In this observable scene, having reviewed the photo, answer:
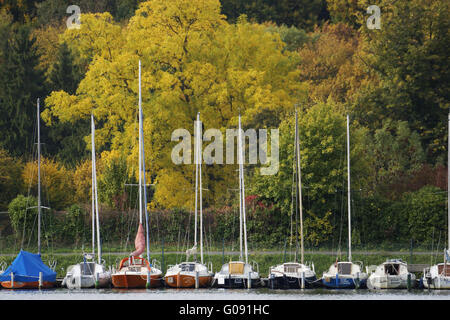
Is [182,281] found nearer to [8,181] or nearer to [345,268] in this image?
[345,268]

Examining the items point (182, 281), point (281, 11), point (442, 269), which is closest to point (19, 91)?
point (281, 11)

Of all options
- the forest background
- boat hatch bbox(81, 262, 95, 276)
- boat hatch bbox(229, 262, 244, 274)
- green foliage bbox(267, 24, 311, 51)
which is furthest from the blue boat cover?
green foliage bbox(267, 24, 311, 51)

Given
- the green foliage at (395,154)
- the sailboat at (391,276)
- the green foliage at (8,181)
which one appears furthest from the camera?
the green foliage at (395,154)

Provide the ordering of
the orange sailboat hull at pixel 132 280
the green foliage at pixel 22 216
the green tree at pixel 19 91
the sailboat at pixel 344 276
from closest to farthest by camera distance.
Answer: the sailboat at pixel 344 276, the orange sailboat hull at pixel 132 280, the green foliage at pixel 22 216, the green tree at pixel 19 91

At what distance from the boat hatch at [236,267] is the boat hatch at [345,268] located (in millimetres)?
5382

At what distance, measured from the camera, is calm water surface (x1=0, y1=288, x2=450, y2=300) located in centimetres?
5722

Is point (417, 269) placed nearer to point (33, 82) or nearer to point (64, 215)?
point (64, 215)

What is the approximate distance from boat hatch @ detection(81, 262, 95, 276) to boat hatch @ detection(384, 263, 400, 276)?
16.2 metres

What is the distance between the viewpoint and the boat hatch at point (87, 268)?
2453 inches

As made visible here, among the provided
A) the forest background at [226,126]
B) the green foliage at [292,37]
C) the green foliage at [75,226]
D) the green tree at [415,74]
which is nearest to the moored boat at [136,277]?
the forest background at [226,126]

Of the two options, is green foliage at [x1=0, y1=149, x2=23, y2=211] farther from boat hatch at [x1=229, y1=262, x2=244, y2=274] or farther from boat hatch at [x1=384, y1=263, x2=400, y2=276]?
boat hatch at [x1=384, y1=263, x2=400, y2=276]

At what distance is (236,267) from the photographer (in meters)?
61.2

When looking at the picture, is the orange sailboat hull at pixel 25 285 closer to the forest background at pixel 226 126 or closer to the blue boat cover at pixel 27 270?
the blue boat cover at pixel 27 270

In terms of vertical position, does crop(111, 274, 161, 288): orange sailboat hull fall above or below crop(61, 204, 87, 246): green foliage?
below
